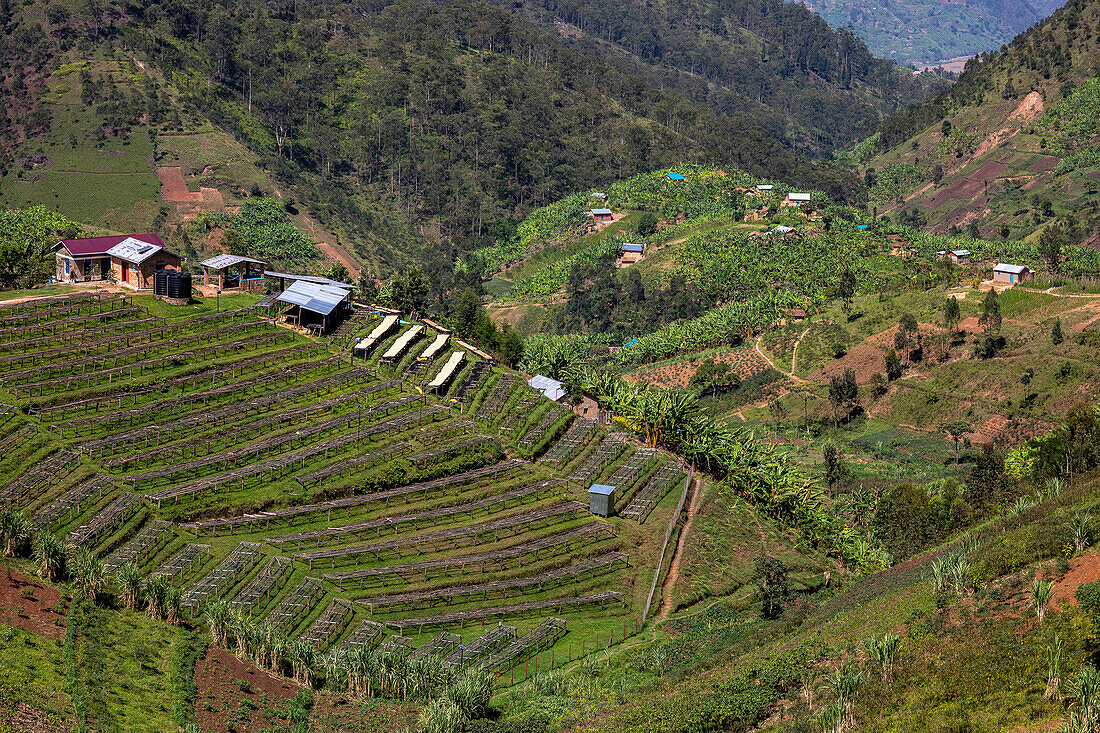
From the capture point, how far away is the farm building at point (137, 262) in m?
69.6

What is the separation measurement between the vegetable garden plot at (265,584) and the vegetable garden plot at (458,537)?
3.19 feet

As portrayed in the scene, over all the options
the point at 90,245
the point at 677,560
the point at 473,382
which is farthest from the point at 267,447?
the point at 90,245

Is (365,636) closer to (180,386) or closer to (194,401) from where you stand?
(194,401)

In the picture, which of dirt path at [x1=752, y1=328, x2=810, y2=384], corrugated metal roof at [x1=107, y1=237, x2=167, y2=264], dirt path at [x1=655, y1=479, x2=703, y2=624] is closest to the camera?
dirt path at [x1=655, y1=479, x2=703, y2=624]

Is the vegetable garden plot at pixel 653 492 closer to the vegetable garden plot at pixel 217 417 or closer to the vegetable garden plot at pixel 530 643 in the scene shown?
the vegetable garden plot at pixel 530 643

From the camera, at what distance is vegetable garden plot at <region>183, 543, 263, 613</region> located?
140 ft

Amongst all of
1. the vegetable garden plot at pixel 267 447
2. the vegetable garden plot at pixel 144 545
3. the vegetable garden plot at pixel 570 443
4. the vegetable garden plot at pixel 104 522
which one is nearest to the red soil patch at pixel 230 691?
the vegetable garden plot at pixel 144 545

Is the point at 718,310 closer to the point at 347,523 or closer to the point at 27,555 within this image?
the point at 347,523

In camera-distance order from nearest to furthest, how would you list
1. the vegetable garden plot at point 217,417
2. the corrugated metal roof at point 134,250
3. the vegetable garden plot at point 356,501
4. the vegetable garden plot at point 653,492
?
the vegetable garden plot at point 356,501 → the vegetable garden plot at point 217,417 → the vegetable garden plot at point 653,492 → the corrugated metal roof at point 134,250

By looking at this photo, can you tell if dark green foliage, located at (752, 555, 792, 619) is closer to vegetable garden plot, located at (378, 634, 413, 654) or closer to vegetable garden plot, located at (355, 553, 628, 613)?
vegetable garden plot, located at (355, 553, 628, 613)

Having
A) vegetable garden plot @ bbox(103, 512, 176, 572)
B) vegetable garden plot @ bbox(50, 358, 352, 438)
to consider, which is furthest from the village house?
vegetable garden plot @ bbox(103, 512, 176, 572)

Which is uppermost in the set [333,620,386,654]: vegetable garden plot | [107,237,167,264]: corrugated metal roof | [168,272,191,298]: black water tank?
[107,237,167,264]: corrugated metal roof

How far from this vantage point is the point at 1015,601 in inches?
1334

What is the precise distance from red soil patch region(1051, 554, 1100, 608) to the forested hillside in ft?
356
